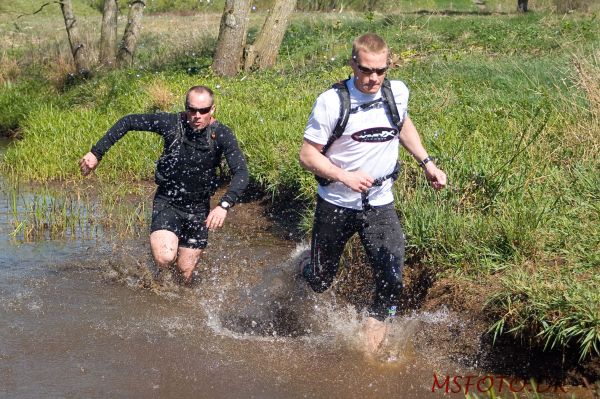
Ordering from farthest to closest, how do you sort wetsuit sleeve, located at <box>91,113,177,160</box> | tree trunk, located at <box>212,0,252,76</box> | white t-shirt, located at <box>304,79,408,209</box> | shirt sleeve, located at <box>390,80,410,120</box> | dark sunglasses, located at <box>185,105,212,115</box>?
tree trunk, located at <box>212,0,252,76</box>
wetsuit sleeve, located at <box>91,113,177,160</box>
dark sunglasses, located at <box>185,105,212,115</box>
shirt sleeve, located at <box>390,80,410,120</box>
white t-shirt, located at <box>304,79,408,209</box>

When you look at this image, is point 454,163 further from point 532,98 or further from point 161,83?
point 161,83

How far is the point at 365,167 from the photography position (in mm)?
5723

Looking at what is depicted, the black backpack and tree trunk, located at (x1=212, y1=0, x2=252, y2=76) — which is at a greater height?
the black backpack

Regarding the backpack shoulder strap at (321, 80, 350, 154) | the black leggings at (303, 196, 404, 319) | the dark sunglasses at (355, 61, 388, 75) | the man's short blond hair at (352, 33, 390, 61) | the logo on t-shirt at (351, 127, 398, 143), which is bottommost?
the black leggings at (303, 196, 404, 319)

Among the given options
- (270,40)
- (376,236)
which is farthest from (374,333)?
(270,40)

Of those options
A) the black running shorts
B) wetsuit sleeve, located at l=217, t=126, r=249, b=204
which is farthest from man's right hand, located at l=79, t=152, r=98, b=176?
wetsuit sleeve, located at l=217, t=126, r=249, b=204

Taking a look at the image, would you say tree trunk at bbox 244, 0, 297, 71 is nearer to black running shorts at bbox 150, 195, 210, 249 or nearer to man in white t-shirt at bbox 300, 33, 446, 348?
black running shorts at bbox 150, 195, 210, 249

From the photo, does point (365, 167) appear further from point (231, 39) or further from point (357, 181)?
point (231, 39)

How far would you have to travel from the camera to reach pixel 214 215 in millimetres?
6465

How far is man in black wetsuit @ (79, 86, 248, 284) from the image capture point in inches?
275

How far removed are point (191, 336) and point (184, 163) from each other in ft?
4.76

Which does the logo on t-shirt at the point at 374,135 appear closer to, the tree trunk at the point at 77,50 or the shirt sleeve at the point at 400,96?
the shirt sleeve at the point at 400,96

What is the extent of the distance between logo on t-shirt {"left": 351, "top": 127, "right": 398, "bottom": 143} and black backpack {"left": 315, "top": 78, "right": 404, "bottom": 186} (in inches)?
2.9

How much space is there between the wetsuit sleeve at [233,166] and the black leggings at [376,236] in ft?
2.91
